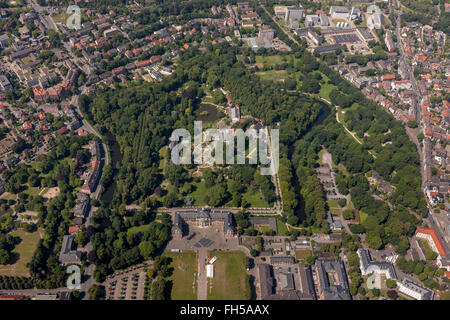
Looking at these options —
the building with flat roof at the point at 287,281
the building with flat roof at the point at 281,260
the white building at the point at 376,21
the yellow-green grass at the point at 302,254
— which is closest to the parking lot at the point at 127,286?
the building with flat roof at the point at 281,260

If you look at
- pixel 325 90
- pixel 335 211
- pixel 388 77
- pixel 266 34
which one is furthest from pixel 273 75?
pixel 335 211

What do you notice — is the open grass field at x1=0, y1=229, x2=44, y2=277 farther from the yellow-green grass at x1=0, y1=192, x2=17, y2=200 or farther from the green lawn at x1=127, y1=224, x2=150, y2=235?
the green lawn at x1=127, y1=224, x2=150, y2=235

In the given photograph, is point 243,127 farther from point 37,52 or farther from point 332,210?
point 37,52

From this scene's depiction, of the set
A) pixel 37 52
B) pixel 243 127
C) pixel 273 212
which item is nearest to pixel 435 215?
pixel 273 212

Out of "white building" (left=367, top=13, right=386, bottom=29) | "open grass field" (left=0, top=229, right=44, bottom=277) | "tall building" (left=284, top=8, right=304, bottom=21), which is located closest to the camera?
"open grass field" (left=0, top=229, right=44, bottom=277)

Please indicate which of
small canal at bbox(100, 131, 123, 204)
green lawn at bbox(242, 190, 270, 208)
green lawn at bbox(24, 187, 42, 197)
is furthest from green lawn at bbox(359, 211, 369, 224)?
green lawn at bbox(24, 187, 42, 197)

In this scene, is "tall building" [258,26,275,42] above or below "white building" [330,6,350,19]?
below

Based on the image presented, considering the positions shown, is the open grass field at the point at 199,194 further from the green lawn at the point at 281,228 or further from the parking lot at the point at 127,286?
the parking lot at the point at 127,286
